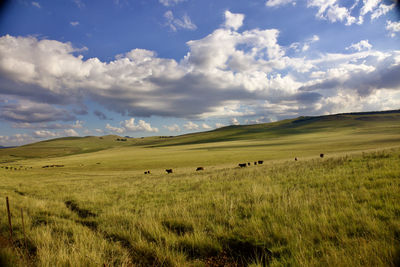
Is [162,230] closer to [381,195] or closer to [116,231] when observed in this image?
Result: [116,231]

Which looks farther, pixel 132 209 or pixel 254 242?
pixel 132 209

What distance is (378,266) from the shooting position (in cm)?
276

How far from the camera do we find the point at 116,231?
5395 millimetres

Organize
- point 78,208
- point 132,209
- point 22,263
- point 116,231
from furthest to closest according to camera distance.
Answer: point 78,208 < point 132,209 < point 116,231 < point 22,263

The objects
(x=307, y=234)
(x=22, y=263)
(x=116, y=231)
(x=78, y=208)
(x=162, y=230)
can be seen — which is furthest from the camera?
(x=78, y=208)

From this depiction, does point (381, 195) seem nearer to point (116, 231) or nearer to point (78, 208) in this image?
point (116, 231)

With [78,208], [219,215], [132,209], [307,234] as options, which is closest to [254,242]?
[307,234]

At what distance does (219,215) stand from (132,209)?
13.1 ft

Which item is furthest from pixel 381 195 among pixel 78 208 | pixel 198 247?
pixel 78 208

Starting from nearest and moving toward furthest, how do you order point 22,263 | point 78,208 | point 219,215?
1. point 22,263
2. point 219,215
3. point 78,208

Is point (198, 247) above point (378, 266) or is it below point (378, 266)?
below

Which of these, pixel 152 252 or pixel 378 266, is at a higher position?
pixel 378 266

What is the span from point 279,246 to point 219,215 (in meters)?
2.14

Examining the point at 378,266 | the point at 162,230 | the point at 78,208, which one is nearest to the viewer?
the point at 378,266
